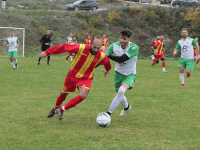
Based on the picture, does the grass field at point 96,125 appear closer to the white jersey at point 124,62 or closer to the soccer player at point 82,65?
the soccer player at point 82,65

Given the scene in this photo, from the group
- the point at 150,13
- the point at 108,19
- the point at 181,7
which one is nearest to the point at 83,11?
the point at 108,19

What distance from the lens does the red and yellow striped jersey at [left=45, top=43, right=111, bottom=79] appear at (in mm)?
4906

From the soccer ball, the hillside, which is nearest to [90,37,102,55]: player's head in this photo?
the soccer ball

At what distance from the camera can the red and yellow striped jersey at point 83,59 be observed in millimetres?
4906

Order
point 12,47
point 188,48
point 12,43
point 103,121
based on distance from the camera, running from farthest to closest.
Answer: point 12,43 → point 12,47 → point 188,48 → point 103,121

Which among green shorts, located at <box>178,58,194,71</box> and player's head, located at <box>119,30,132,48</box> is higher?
player's head, located at <box>119,30,132,48</box>

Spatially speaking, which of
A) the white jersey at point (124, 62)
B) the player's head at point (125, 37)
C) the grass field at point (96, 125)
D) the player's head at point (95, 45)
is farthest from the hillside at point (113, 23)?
the player's head at point (95, 45)

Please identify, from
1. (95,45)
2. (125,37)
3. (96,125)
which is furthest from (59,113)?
(125,37)

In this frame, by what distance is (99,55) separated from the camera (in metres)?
5.09

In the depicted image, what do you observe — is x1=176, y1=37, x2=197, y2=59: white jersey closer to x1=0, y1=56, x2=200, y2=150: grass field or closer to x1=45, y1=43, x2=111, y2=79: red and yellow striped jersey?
x1=0, y1=56, x2=200, y2=150: grass field

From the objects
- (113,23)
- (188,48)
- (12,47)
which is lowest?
(12,47)

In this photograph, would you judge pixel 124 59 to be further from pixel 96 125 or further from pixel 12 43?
pixel 12 43

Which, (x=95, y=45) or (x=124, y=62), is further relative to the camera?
(x=124, y=62)

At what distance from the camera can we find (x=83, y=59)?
5.03 metres
